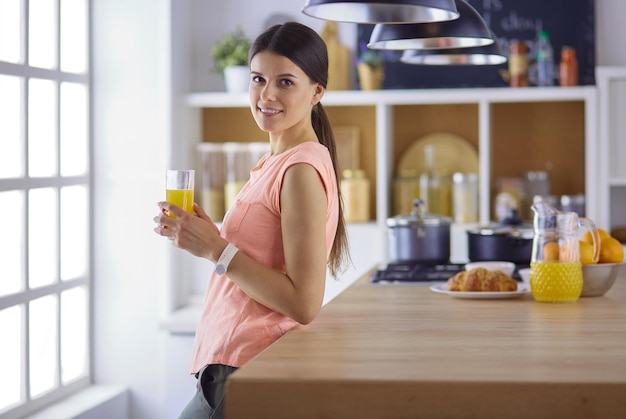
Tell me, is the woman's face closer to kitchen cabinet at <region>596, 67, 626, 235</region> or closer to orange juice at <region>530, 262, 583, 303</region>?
orange juice at <region>530, 262, 583, 303</region>

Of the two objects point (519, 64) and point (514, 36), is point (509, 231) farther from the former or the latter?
point (514, 36)

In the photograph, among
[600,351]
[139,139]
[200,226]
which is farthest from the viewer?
[139,139]

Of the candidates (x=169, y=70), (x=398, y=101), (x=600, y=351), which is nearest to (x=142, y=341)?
(x=169, y=70)

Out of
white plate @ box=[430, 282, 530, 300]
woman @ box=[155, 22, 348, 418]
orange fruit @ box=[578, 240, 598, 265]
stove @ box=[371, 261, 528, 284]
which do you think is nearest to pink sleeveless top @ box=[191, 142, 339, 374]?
woman @ box=[155, 22, 348, 418]

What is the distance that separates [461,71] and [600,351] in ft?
10.1

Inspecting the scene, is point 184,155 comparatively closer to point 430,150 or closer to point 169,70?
point 169,70

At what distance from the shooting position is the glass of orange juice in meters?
1.95

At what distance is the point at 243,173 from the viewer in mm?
4582

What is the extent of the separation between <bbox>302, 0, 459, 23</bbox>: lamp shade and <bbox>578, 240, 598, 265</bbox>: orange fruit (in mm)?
683

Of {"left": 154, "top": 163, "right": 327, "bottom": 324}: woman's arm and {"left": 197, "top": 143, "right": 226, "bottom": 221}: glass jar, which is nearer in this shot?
{"left": 154, "top": 163, "right": 327, "bottom": 324}: woman's arm

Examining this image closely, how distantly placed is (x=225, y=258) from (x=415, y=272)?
1.29 metres

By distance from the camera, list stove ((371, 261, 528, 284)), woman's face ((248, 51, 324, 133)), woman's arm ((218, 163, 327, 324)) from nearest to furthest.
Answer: woman's arm ((218, 163, 327, 324)), woman's face ((248, 51, 324, 133)), stove ((371, 261, 528, 284))

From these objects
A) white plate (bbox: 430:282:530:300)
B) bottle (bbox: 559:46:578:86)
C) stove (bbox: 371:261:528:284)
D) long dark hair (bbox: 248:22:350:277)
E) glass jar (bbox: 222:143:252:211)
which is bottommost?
white plate (bbox: 430:282:530:300)

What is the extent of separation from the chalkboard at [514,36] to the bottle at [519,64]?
0.09m
